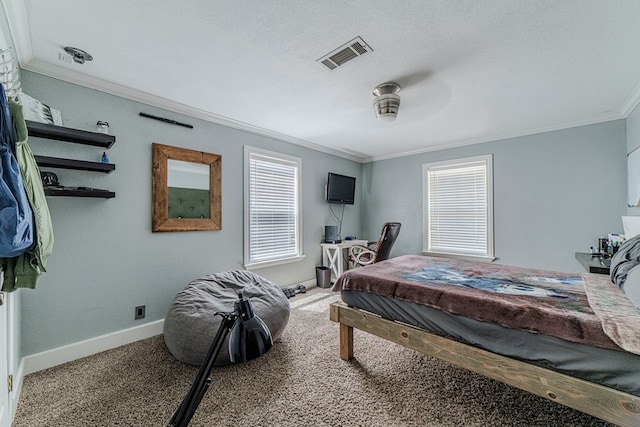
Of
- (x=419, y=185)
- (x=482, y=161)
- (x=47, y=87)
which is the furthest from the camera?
(x=419, y=185)

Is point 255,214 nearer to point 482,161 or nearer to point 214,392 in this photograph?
point 214,392

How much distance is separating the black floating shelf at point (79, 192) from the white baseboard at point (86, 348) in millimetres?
1284

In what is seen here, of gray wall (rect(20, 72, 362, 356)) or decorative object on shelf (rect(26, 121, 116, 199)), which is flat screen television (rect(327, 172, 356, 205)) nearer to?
gray wall (rect(20, 72, 362, 356))

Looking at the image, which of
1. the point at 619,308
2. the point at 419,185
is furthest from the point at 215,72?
the point at 419,185

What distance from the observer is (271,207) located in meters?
3.86

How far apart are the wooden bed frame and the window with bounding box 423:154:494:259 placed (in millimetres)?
2939

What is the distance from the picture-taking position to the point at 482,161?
13.5 feet

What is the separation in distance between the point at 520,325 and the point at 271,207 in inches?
123

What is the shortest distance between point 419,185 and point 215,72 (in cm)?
378

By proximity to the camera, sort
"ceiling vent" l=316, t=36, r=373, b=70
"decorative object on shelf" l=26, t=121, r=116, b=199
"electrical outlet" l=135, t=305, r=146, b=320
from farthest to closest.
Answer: "electrical outlet" l=135, t=305, r=146, b=320, "decorative object on shelf" l=26, t=121, r=116, b=199, "ceiling vent" l=316, t=36, r=373, b=70

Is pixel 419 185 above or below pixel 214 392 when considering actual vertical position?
above

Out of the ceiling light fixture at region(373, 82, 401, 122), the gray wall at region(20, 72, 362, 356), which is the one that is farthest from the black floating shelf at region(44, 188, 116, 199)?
the ceiling light fixture at region(373, 82, 401, 122)

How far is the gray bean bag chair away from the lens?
2053 mm

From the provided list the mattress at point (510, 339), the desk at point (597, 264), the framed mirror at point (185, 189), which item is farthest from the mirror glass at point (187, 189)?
the desk at point (597, 264)
